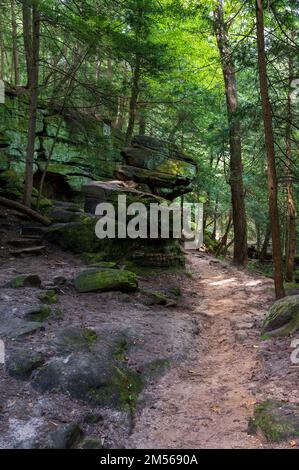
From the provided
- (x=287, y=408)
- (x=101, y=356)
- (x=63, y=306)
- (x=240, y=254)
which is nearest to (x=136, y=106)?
(x=240, y=254)

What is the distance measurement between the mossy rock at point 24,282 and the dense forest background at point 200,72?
16.7 feet

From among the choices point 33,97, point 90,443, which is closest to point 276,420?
point 90,443

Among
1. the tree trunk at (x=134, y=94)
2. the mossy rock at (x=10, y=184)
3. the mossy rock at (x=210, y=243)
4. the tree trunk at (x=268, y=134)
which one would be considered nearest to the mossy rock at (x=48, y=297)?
the tree trunk at (x=268, y=134)

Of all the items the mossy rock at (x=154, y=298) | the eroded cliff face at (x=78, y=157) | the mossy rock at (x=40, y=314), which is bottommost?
the mossy rock at (x=154, y=298)

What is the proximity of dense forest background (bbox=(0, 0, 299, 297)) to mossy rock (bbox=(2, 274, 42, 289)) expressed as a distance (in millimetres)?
5078

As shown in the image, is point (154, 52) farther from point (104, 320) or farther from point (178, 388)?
point (178, 388)

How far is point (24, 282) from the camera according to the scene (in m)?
7.16

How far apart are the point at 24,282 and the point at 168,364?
130 inches

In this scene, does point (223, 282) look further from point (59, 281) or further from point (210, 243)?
point (210, 243)

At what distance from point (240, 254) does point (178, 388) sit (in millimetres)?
9755

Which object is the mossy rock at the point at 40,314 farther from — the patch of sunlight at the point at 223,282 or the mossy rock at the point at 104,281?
the patch of sunlight at the point at 223,282

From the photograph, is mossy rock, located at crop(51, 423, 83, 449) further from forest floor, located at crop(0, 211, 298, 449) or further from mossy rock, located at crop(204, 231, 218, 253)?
mossy rock, located at crop(204, 231, 218, 253)

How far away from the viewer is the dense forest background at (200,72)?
8656 millimetres

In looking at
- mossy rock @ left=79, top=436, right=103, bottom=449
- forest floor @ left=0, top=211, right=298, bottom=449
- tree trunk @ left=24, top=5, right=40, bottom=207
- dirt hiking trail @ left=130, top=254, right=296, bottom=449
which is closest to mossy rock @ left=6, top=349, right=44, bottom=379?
forest floor @ left=0, top=211, right=298, bottom=449
